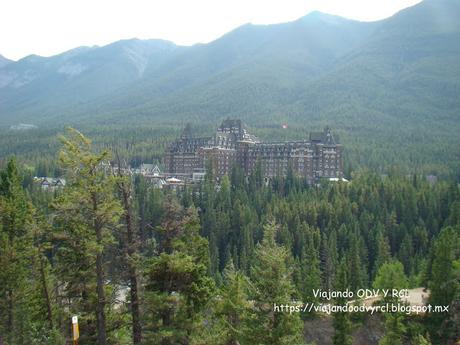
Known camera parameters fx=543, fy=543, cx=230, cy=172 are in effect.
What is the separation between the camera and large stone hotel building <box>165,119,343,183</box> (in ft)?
390

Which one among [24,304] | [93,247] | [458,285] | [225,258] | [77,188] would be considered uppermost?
[77,188]

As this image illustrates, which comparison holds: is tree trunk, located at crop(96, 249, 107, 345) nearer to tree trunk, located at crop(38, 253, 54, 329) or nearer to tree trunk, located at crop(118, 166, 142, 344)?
tree trunk, located at crop(118, 166, 142, 344)

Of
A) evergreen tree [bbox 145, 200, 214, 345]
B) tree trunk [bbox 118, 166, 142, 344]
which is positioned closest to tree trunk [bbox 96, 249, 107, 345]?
tree trunk [bbox 118, 166, 142, 344]

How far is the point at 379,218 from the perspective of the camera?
81938mm

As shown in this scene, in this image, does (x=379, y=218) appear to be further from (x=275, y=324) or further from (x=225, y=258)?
(x=275, y=324)

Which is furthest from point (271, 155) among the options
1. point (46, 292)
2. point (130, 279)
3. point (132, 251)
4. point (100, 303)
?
point (100, 303)

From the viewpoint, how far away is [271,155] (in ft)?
402

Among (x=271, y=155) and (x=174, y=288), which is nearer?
(x=174, y=288)

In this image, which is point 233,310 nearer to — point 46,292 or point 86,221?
point 46,292

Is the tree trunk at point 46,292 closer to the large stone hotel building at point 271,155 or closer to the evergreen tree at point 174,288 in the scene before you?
the evergreen tree at point 174,288

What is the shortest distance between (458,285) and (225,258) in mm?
41487

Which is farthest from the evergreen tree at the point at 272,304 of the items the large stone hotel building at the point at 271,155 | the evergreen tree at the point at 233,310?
the large stone hotel building at the point at 271,155

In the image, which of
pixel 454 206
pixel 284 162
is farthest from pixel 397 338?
pixel 284 162

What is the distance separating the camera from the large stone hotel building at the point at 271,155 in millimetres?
119000
